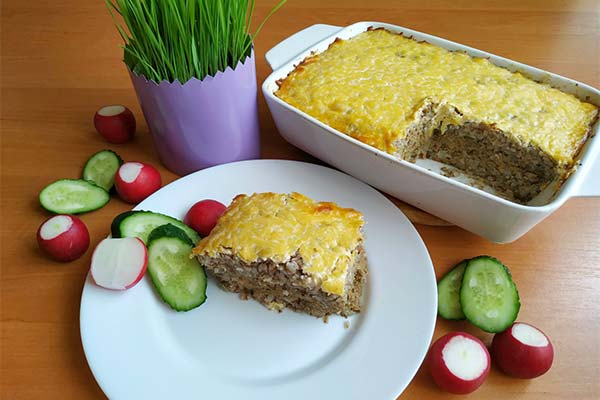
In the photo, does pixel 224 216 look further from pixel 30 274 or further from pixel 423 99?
pixel 423 99

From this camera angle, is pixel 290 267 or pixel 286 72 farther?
pixel 286 72

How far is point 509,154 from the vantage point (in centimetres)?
179

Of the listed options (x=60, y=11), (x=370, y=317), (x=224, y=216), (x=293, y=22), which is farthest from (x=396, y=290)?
(x=60, y=11)

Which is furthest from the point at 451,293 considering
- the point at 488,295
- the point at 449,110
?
the point at 449,110

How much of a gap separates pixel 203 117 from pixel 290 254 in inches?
24.9

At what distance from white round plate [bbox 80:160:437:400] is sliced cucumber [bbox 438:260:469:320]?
3.1 inches

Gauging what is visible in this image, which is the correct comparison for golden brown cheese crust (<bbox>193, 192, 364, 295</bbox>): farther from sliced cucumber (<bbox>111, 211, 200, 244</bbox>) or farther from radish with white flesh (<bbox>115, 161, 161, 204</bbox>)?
radish with white flesh (<bbox>115, 161, 161, 204</bbox>)

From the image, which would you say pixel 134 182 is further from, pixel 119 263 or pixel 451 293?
pixel 451 293

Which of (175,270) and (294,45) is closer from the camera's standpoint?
(175,270)

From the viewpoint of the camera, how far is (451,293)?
1.54 m

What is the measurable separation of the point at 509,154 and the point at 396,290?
2.24 ft

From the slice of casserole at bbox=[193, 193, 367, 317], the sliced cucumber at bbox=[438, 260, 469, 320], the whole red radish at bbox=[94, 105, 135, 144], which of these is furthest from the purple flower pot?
the sliced cucumber at bbox=[438, 260, 469, 320]

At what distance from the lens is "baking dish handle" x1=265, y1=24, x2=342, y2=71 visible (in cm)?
204

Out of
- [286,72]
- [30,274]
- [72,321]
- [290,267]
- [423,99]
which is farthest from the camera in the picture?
[286,72]
